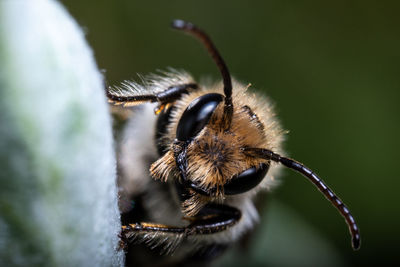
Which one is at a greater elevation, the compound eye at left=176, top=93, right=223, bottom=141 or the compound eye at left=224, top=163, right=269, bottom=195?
the compound eye at left=176, top=93, right=223, bottom=141

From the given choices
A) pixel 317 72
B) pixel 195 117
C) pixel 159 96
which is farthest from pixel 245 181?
pixel 317 72

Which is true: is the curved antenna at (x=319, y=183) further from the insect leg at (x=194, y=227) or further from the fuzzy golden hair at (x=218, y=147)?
the insect leg at (x=194, y=227)

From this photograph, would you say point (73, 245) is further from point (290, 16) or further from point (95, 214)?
point (290, 16)

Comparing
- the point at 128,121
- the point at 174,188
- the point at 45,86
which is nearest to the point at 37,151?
the point at 45,86

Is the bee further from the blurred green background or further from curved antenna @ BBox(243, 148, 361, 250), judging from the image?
the blurred green background

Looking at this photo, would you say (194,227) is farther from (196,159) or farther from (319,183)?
(319,183)

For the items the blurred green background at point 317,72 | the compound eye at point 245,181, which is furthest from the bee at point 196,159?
the blurred green background at point 317,72

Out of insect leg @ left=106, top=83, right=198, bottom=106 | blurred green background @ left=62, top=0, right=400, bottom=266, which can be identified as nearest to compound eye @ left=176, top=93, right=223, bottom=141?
insect leg @ left=106, top=83, right=198, bottom=106
